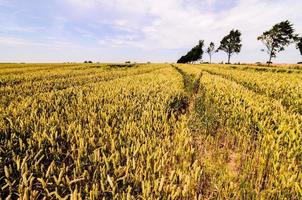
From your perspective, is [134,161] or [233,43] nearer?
[134,161]

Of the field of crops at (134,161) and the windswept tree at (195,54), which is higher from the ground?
the windswept tree at (195,54)

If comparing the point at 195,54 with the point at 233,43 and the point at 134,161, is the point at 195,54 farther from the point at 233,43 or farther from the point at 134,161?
the point at 134,161

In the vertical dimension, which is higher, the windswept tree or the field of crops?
the windswept tree

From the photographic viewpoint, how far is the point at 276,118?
4750 mm

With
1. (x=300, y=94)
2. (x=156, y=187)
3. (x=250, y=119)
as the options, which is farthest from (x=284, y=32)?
(x=156, y=187)

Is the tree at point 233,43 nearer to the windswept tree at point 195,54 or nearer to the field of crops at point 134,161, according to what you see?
the windswept tree at point 195,54

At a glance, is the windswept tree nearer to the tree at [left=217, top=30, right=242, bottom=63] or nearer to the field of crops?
the tree at [left=217, top=30, right=242, bottom=63]

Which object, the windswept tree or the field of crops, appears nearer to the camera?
the field of crops

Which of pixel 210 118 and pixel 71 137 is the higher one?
pixel 71 137

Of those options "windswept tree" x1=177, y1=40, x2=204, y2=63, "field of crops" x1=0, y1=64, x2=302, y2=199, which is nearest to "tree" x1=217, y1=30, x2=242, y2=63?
"windswept tree" x1=177, y1=40, x2=204, y2=63

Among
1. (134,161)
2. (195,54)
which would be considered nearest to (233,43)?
(195,54)

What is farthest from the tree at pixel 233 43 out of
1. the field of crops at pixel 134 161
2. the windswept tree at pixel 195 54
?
the field of crops at pixel 134 161

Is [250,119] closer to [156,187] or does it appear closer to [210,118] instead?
[210,118]

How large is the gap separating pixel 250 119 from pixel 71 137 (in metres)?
3.51
